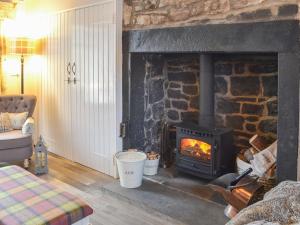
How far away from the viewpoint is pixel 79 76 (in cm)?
421

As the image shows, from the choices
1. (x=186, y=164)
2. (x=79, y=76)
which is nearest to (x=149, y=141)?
(x=186, y=164)

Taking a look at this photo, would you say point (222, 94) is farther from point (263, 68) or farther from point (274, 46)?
point (274, 46)

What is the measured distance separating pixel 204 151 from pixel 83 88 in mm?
1754

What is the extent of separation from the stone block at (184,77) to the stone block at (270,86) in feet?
2.92

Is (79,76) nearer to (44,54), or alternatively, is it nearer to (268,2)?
(44,54)

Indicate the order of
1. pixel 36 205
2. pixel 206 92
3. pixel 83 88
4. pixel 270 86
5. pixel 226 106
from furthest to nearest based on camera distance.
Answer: pixel 83 88
pixel 226 106
pixel 206 92
pixel 270 86
pixel 36 205

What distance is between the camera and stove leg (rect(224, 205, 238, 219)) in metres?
2.74

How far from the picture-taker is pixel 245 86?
3.50 m

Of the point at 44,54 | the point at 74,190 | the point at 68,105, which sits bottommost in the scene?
the point at 74,190

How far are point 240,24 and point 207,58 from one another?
0.72 m

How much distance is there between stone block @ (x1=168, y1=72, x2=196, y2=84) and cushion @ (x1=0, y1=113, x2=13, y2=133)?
2.19 meters

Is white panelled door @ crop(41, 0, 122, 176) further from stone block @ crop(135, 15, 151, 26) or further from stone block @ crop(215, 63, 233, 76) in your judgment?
stone block @ crop(215, 63, 233, 76)

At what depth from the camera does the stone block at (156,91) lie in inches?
158

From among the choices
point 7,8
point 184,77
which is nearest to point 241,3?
point 184,77
